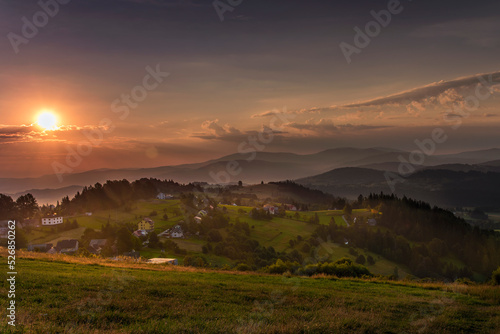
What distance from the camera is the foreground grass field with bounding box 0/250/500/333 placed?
9531mm

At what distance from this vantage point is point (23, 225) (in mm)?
79188

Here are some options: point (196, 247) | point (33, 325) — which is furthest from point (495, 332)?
point (196, 247)

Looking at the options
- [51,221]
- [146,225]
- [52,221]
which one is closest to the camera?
[51,221]

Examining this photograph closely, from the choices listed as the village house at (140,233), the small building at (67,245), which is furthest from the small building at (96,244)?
Result: the village house at (140,233)

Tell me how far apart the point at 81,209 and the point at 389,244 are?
350 feet

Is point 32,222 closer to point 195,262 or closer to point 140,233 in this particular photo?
point 140,233

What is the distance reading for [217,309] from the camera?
1236 cm

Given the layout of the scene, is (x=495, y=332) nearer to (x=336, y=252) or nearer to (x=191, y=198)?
(x=336, y=252)

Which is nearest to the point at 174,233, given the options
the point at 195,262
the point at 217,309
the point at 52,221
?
the point at 52,221

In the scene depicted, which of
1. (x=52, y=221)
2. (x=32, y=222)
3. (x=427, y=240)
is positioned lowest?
(x=427, y=240)

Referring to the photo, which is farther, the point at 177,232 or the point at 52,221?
the point at 177,232

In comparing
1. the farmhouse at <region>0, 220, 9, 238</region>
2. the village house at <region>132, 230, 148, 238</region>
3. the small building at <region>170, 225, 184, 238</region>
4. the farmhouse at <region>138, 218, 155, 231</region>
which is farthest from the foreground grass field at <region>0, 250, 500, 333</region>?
the farmhouse at <region>138, 218, 155, 231</region>

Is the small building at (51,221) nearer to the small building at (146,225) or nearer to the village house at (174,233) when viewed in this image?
the small building at (146,225)

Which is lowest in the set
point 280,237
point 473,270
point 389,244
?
point 473,270
